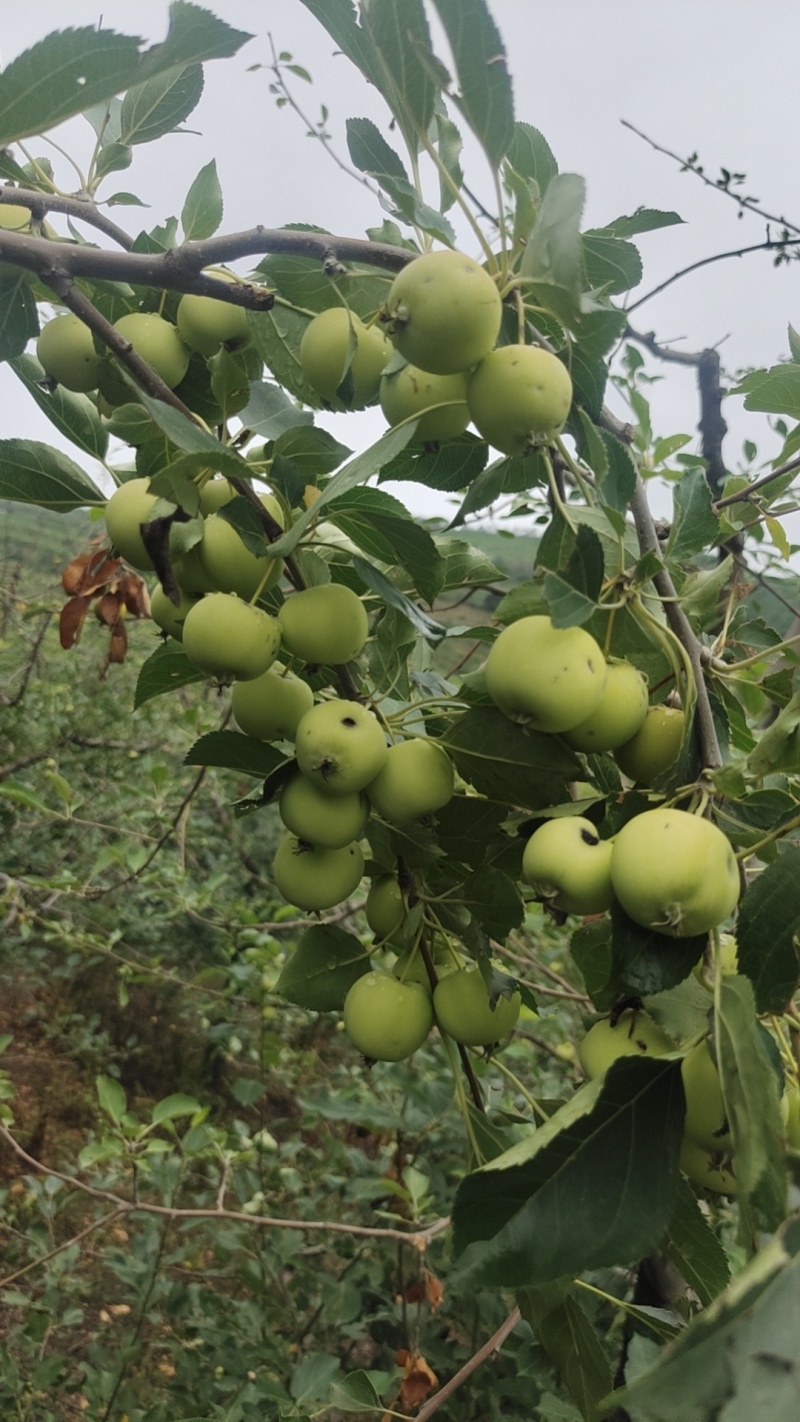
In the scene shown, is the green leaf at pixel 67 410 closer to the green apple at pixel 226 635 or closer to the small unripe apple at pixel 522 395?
the green apple at pixel 226 635

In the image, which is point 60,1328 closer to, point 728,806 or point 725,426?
point 728,806

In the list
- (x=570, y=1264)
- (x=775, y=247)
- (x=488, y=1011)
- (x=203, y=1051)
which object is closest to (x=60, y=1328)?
(x=203, y=1051)

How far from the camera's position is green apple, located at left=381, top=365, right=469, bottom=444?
756mm

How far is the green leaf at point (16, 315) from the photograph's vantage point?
877 millimetres

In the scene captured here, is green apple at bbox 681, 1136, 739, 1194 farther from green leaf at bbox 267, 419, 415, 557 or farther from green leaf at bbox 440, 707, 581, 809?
green leaf at bbox 267, 419, 415, 557

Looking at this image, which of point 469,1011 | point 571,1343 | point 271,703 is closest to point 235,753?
point 271,703

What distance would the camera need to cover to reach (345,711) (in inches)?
30.4

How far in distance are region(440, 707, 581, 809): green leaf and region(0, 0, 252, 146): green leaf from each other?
0.58 meters

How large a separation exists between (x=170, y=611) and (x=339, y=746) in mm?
256

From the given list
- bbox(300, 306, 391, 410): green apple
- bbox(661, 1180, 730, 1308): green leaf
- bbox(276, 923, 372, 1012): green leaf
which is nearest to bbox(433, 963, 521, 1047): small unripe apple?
bbox(276, 923, 372, 1012): green leaf

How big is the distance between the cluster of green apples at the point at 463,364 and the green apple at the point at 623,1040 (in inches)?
18.0

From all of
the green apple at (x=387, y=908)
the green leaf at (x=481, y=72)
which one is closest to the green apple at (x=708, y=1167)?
the green apple at (x=387, y=908)

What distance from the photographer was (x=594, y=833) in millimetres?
715

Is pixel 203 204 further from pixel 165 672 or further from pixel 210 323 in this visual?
pixel 165 672
